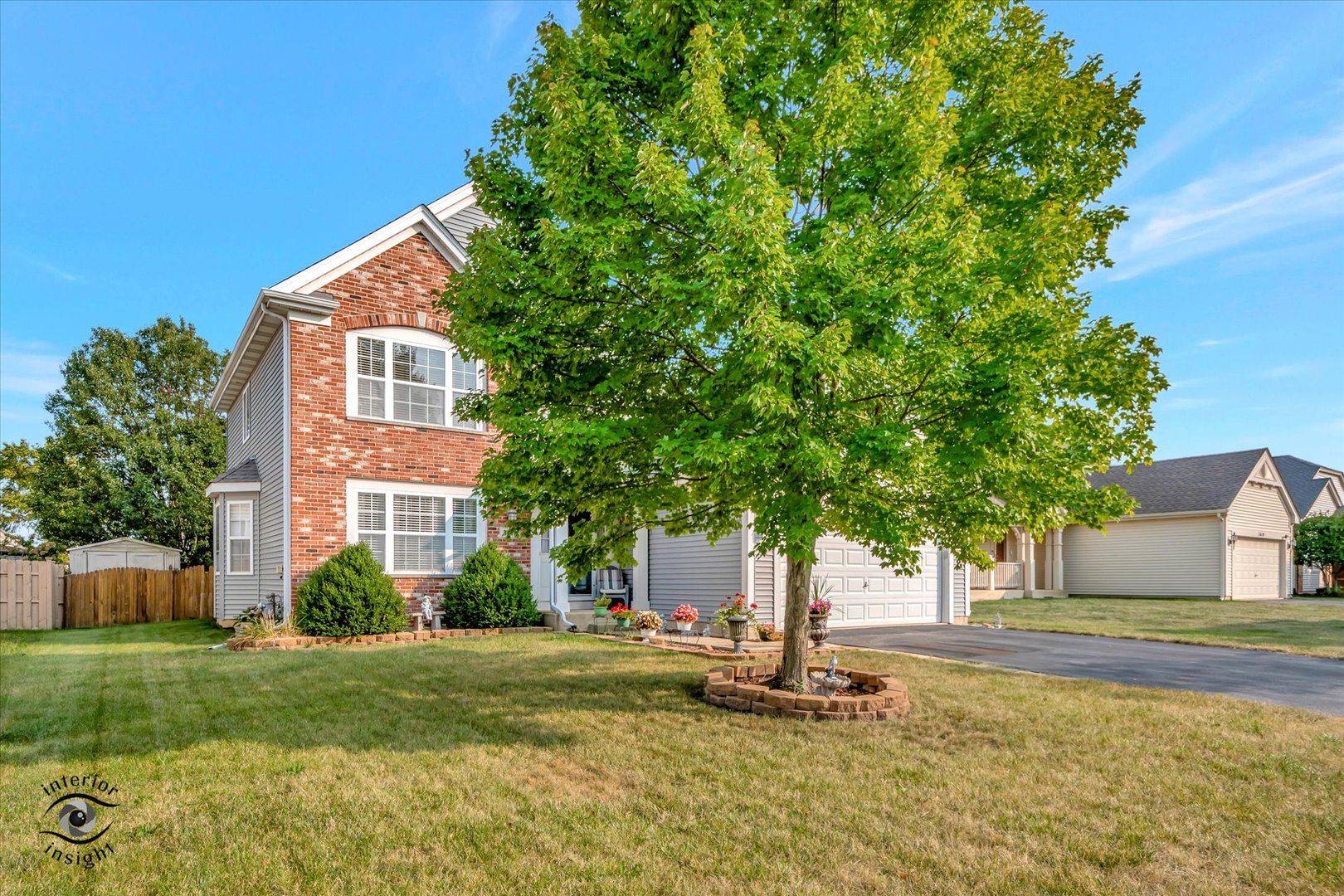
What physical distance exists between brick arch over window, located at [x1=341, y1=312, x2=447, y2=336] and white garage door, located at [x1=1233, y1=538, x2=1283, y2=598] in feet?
98.6

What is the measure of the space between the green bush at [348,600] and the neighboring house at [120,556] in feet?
59.1

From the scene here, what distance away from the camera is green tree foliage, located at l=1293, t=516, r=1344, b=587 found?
30.9 meters

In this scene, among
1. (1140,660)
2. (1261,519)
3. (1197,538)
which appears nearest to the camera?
(1140,660)

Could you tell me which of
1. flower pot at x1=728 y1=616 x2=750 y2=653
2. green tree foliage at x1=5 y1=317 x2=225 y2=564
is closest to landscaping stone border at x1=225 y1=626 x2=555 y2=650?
flower pot at x1=728 y1=616 x2=750 y2=653

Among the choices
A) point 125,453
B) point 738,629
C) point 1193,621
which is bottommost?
point 1193,621

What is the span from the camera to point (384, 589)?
14320mm

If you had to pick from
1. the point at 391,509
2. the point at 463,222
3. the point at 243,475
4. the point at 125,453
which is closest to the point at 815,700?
the point at 391,509

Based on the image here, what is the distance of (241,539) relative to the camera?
17.5 m

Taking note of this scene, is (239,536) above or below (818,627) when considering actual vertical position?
above

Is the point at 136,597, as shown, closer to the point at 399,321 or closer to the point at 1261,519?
the point at 399,321

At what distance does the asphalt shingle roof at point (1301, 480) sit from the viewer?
116 feet

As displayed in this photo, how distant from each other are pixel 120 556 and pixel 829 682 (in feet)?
99.7

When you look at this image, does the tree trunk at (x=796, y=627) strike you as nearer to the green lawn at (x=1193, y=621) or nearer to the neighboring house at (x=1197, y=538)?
the green lawn at (x=1193, y=621)

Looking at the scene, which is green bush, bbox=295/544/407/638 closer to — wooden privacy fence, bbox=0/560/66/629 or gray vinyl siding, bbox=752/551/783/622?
gray vinyl siding, bbox=752/551/783/622
